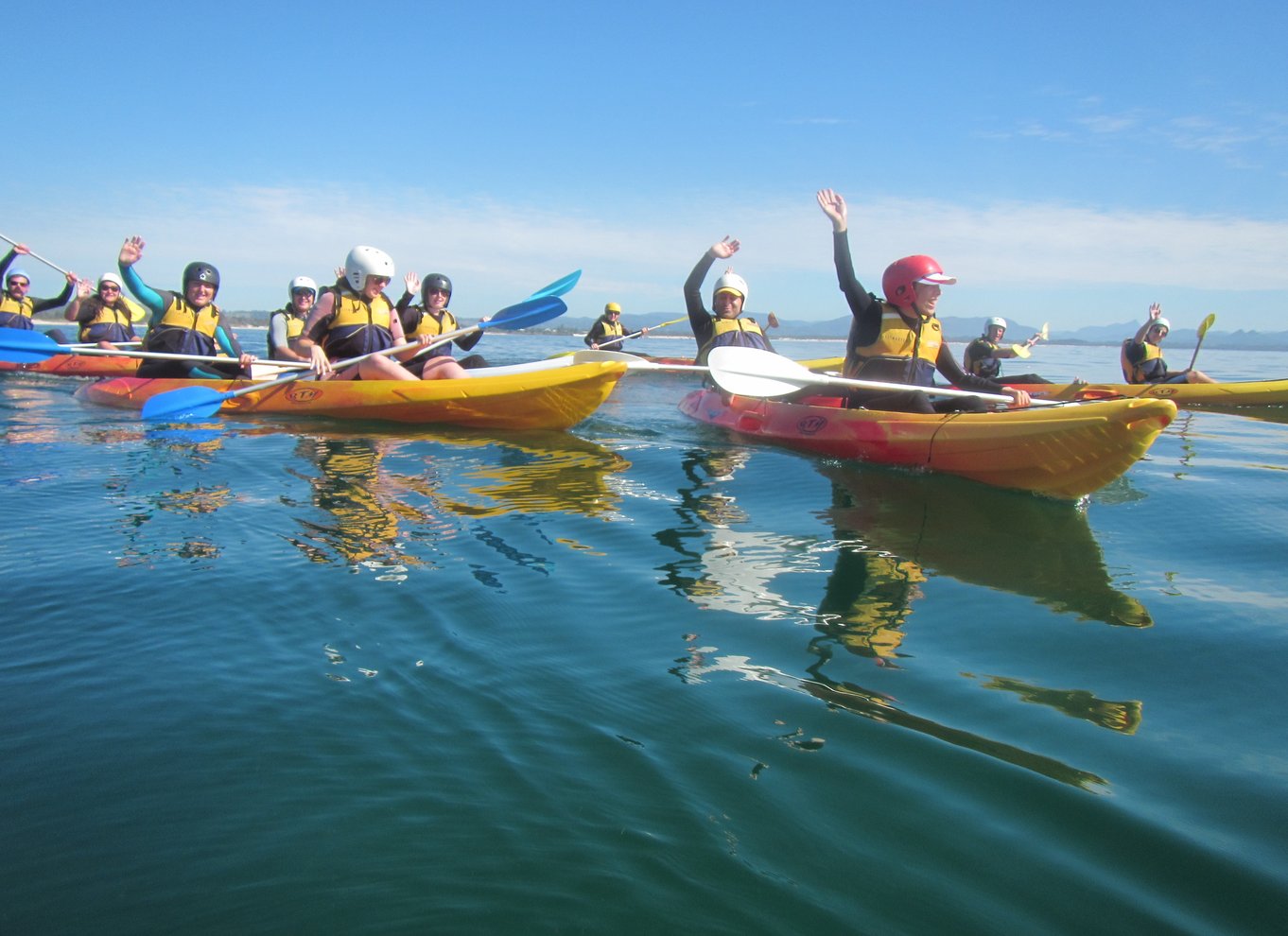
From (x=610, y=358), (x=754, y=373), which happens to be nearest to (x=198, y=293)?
(x=610, y=358)

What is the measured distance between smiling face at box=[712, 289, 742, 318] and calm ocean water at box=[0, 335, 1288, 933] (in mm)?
5014

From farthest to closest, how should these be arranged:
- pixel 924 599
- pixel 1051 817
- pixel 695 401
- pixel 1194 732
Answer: pixel 695 401 → pixel 924 599 → pixel 1194 732 → pixel 1051 817

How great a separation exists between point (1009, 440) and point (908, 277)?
1671mm

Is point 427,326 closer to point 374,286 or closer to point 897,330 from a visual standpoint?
point 374,286

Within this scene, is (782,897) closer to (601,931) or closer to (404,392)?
(601,931)

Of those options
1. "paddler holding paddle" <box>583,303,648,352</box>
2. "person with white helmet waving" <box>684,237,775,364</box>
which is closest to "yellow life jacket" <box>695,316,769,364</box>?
"person with white helmet waving" <box>684,237,775,364</box>

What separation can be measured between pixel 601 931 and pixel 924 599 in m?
2.74

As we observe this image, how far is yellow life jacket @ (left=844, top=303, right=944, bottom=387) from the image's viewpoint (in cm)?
752

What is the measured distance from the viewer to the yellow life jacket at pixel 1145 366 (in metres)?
14.7

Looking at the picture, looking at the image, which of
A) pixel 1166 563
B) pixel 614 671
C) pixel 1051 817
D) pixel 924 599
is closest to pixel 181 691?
pixel 614 671

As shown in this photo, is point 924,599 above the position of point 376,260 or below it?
below

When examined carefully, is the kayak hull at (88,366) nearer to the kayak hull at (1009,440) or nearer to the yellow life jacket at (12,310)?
the yellow life jacket at (12,310)

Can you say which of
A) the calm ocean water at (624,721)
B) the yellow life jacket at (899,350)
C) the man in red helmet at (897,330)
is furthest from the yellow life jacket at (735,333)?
the calm ocean water at (624,721)

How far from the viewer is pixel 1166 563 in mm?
5086
